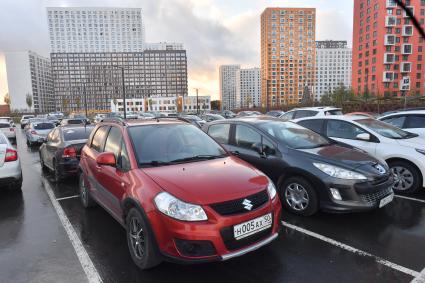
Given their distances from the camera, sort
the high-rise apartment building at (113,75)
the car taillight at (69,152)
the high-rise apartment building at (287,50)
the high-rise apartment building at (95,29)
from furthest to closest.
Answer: the high-rise apartment building at (95,29) < the high-rise apartment building at (113,75) < the high-rise apartment building at (287,50) < the car taillight at (69,152)

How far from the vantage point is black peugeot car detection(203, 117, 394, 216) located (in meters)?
4.24

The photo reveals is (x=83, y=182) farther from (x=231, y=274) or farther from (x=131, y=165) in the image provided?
(x=231, y=274)

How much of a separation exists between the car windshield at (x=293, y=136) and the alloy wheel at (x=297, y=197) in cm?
70

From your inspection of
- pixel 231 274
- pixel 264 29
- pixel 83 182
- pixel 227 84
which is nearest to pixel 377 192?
pixel 231 274

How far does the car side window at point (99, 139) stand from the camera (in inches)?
187

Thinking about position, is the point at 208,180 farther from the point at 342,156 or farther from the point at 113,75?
the point at 113,75

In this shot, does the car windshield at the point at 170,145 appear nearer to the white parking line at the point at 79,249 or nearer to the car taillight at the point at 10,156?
the white parking line at the point at 79,249

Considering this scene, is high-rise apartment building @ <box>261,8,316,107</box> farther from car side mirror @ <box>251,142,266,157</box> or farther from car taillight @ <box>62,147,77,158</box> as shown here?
car side mirror @ <box>251,142,266,157</box>

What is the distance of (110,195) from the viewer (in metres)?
4.02

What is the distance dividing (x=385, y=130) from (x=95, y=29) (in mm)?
182133

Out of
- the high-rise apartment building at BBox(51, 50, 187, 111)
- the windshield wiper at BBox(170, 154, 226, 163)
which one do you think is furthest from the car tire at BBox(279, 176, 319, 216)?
the high-rise apartment building at BBox(51, 50, 187, 111)

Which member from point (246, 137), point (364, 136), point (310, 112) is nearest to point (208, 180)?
point (246, 137)

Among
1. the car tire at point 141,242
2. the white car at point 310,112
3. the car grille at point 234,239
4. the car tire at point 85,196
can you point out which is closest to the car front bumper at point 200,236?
the car grille at point 234,239

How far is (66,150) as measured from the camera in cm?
696
